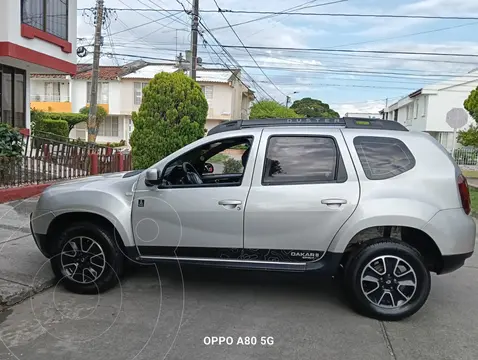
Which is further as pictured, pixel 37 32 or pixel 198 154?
pixel 37 32

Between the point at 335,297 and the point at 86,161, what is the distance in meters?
9.80

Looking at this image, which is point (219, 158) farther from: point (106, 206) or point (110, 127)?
point (110, 127)

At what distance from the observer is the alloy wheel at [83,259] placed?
455cm

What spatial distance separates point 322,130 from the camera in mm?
4418

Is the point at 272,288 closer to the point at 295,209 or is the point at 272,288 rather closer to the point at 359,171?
the point at 295,209

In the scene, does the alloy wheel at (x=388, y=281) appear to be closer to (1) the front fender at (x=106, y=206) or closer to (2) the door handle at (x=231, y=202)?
(2) the door handle at (x=231, y=202)

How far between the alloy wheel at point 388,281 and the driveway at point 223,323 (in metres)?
0.22

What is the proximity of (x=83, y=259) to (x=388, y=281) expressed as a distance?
302 cm

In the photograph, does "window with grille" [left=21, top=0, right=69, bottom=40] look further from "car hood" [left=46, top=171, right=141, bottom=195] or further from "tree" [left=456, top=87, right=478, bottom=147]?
"tree" [left=456, top=87, right=478, bottom=147]

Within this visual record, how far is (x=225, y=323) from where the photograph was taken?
405 cm

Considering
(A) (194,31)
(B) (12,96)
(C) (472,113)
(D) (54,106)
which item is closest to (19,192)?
(B) (12,96)

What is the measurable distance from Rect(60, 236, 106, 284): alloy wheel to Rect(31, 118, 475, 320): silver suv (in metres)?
0.01

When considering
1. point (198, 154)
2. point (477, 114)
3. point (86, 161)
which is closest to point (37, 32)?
point (86, 161)

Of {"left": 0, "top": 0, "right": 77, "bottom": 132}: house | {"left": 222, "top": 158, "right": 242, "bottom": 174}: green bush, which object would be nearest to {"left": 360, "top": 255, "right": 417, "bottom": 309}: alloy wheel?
{"left": 222, "top": 158, "right": 242, "bottom": 174}: green bush
